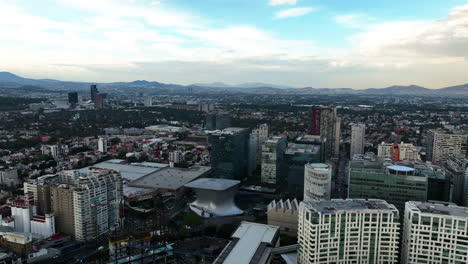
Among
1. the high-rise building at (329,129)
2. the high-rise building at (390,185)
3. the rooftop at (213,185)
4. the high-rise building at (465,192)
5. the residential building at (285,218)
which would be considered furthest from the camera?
the high-rise building at (329,129)

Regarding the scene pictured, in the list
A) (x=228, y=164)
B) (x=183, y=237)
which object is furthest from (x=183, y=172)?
(x=183, y=237)

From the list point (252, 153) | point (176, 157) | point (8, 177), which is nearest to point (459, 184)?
point (252, 153)

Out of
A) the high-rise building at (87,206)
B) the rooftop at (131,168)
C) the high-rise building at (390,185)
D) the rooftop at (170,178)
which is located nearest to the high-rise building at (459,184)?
the high-rise building at (390,185)

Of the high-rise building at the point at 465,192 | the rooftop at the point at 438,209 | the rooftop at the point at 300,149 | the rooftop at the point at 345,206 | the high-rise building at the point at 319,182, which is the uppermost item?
the rooftop at the point at 300,149

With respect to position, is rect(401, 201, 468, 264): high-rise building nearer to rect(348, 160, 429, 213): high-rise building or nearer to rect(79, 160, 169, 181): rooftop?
rect(348, 160, 429, 213): high-rise building

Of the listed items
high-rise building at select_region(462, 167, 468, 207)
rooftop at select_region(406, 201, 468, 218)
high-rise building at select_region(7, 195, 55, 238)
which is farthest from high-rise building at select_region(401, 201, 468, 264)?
high-rise building at select_region(7, 195, 55, 238)

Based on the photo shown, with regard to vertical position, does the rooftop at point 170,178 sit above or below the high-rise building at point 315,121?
below

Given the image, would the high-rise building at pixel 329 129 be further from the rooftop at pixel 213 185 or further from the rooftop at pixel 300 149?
the rooftop at pixel 213 185
